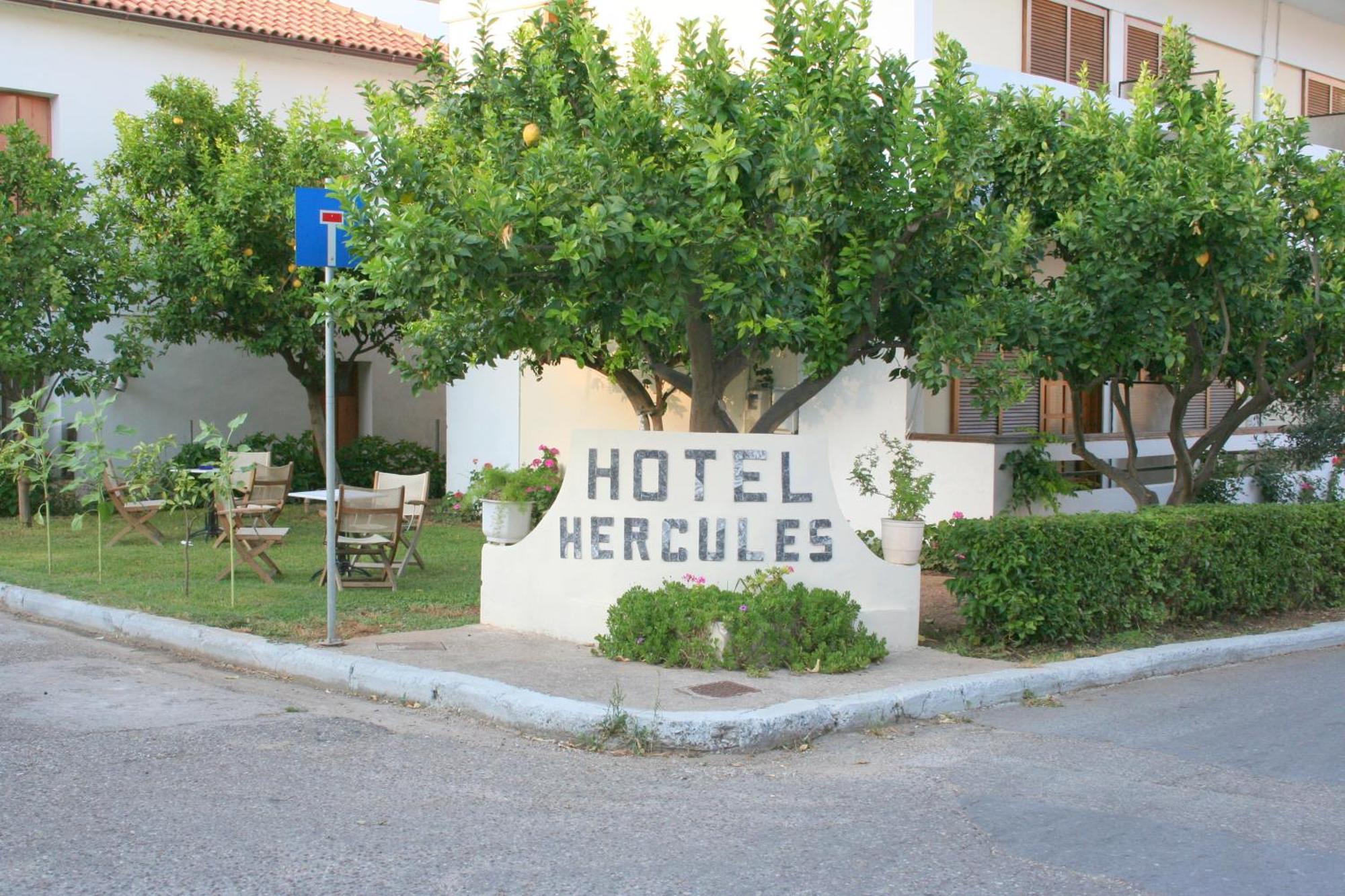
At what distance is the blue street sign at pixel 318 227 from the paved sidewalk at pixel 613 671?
8.76 feet

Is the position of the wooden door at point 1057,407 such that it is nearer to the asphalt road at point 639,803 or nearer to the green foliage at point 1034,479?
the green foliage at point 1034,479

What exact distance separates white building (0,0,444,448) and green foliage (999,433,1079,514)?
41.3ft

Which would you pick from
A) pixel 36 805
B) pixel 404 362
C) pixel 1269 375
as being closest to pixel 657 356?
pixel 404 362

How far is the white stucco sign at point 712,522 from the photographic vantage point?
945 cm

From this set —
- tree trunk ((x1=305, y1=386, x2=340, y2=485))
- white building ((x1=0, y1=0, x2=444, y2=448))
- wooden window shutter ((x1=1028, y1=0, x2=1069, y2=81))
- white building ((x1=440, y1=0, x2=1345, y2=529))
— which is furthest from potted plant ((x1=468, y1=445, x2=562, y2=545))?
white building ((x1=0, y1=0, x2=444, y2=448))

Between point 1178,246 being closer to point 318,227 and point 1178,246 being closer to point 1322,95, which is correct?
point 318,227

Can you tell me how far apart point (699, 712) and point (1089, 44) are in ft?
38.6

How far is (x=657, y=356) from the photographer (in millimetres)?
11664

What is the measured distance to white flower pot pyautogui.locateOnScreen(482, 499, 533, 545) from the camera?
1068cm

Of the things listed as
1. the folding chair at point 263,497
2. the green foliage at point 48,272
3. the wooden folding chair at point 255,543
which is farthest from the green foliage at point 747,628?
the green foliage at point 48,272

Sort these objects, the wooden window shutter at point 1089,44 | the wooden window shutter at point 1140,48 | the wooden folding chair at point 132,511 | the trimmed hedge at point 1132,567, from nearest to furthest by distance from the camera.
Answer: the trimmed hedge at point 1132,567 < the wooden folding chair at point 132,511 < the wooden window shutter at point 1089,44 < the wooden window shutter at point 1140,48

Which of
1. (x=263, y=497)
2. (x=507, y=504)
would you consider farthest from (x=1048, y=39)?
(x=263, y=497)

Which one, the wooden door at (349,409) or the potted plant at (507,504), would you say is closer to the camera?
the potted plant at (507,504)

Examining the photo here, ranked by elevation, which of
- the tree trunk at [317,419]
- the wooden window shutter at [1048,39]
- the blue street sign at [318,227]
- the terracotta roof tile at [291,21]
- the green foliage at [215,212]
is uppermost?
the terracotta roof tile at [291,21]
